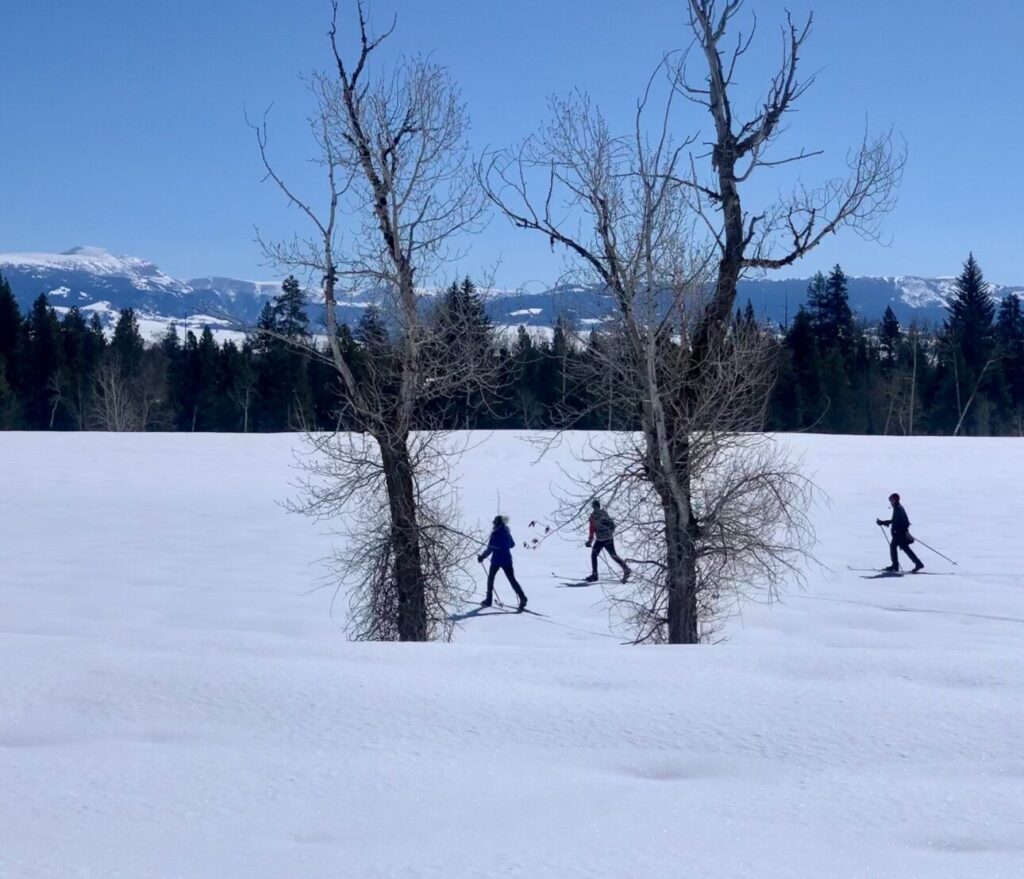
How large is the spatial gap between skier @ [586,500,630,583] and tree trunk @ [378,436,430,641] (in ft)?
7.10

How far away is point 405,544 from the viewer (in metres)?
12.6

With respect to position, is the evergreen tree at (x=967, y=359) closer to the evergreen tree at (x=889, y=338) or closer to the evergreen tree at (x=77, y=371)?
the evergreen tree at (x=889, y=338)

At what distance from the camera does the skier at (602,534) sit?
12.3m

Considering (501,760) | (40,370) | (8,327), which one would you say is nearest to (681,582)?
(501,760)

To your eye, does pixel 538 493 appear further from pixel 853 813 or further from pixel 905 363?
pixel 905 363

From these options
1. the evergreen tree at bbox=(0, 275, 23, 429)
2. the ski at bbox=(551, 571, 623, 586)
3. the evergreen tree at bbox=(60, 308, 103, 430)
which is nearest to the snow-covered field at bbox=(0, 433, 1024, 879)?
the ski at bbox=(551, 571, 623, 586)

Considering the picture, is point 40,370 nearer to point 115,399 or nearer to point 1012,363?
point 115,399

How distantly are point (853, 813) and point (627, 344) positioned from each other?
25.8ft

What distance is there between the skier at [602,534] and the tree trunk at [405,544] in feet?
7.10

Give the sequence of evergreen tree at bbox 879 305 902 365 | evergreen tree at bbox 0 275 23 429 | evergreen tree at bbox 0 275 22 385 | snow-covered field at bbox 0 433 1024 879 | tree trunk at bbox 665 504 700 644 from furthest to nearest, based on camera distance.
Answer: evergreen tree at bbox 879 305 902 365 → evergreen tree at bbox 0 275 22 385 → evergreen tree at bbox 0 275 23 429 → tree trunk at bbox 665 504 700 644 → snow-covered field at bbox 0 433 1024 879

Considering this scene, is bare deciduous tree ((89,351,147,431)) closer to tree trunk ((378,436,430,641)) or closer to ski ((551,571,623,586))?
ski ((551,571,623,586))

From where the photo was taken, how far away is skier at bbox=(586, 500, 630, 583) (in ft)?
40.4

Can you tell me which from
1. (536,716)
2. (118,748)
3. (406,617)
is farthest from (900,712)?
(406,617)

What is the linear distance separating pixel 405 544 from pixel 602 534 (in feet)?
15.8
